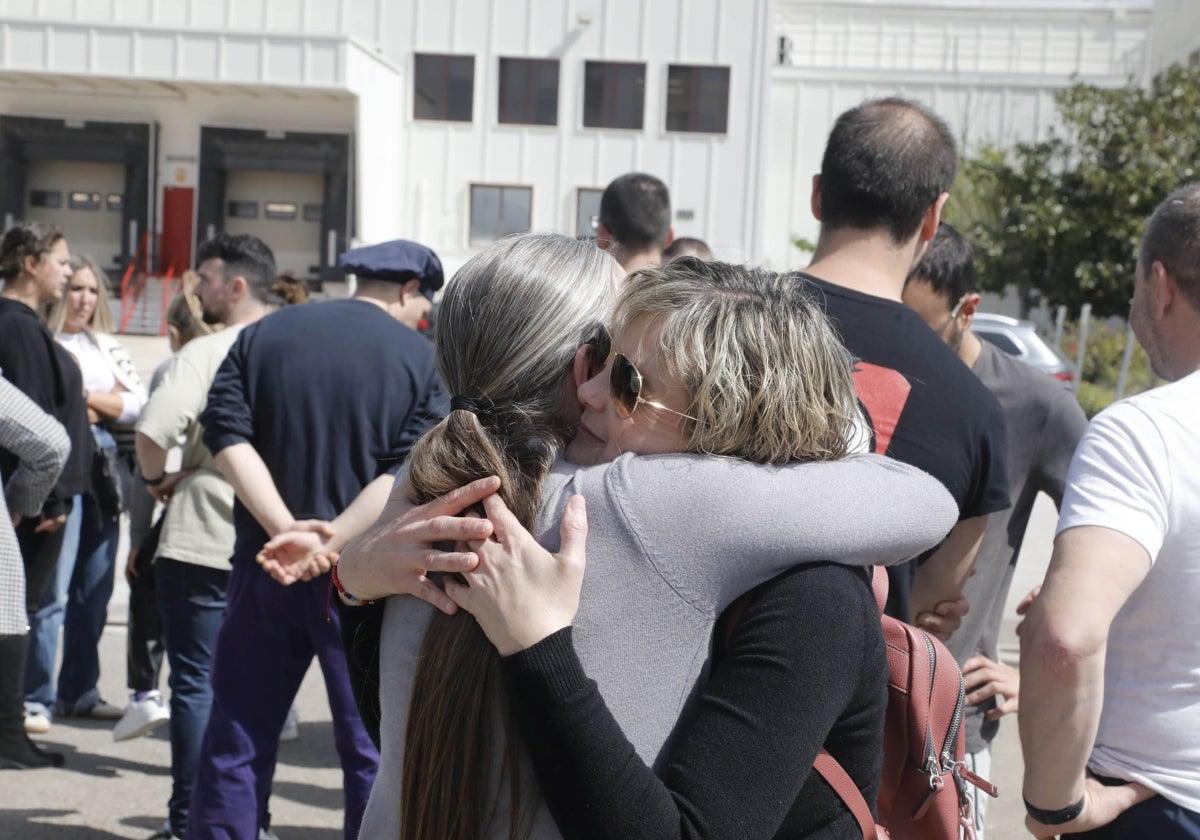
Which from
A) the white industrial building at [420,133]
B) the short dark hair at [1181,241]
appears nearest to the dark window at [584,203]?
the white industrial building at [420,133]

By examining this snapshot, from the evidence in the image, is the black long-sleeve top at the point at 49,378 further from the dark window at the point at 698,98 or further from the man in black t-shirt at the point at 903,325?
the dark window at the point at 698,98

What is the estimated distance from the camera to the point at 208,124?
30578 millimetres

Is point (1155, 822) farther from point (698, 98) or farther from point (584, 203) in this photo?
point (698, 98)

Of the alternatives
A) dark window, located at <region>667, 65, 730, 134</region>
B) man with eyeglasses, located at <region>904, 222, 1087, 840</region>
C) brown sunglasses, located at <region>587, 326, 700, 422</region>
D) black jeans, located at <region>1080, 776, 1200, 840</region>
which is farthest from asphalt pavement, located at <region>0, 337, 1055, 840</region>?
dark window, located at <region>667, 65, 730, 134</region>

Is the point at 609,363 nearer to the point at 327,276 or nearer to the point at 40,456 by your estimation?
the point at 40,456

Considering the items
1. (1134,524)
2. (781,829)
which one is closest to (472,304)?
(781,829)

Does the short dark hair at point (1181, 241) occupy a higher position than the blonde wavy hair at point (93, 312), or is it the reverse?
the short dark hair at point (1181, 241)

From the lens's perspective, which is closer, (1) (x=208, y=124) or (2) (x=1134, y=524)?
(2) (x=1134, y=524)

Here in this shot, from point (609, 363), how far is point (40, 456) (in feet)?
10.4

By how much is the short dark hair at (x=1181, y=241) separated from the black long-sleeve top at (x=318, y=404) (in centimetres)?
222

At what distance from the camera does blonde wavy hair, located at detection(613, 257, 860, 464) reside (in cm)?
155

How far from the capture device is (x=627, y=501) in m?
1.47

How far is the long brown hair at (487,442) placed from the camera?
1.52 m

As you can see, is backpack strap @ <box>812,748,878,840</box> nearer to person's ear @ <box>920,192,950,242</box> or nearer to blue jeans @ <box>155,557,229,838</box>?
person's ear @ <box>920,192,950,242</box>
